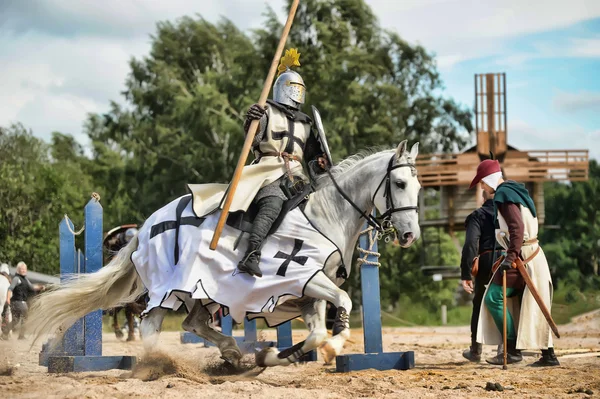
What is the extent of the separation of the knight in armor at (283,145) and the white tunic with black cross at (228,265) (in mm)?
270

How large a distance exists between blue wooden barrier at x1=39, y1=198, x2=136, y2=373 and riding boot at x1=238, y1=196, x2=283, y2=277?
2159 millimetres

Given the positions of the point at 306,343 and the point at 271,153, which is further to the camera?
the point at 271,153

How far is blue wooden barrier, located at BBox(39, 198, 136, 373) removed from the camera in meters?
9.11

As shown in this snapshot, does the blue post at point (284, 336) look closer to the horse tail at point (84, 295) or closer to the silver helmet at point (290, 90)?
the horse tail at point (84, 295)

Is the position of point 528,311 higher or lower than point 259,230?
lower

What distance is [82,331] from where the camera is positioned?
9359 mm

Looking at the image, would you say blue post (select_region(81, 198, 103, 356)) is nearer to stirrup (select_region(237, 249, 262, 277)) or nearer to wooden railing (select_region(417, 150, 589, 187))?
stirrup (select_region(237, 249, 262, 277))

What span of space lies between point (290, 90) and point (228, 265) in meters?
1.77

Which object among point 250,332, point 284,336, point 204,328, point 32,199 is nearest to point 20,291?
point 250,332

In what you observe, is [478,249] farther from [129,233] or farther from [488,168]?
[129,233]

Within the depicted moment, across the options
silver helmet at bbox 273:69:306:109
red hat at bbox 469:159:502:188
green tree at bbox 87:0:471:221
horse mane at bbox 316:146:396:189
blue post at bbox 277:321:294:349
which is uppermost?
green tree at bbox 87:0:471:221

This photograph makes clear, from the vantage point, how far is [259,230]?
25.2 feet

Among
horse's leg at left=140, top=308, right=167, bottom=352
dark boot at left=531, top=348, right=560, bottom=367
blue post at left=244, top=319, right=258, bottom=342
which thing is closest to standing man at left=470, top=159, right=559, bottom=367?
dark boot at left=531, top=348, right=560, bottom=367

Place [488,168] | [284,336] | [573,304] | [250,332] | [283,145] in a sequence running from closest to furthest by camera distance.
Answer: [283,145], [488,168], [284,336], [250,332], [573,304]
